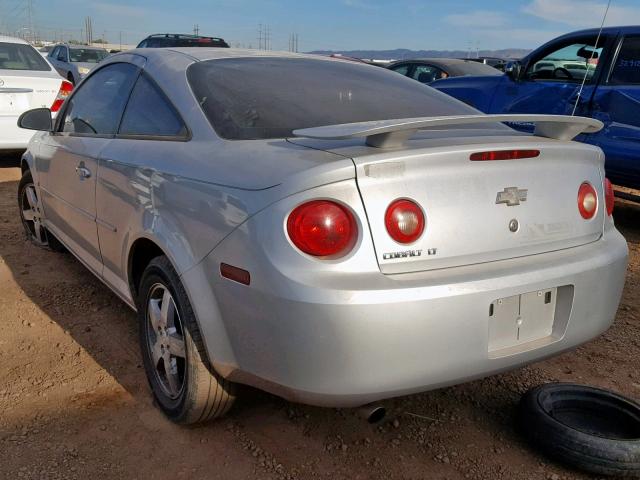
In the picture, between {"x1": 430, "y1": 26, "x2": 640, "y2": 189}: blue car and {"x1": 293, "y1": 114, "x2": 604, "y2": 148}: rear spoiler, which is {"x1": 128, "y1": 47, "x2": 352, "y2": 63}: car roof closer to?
{"x1": 293, "y1": 114, "x2": 604, "y2": 148}: rear spoiler

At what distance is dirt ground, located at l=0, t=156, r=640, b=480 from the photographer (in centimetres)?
228

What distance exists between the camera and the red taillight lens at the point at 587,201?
2.34 metres

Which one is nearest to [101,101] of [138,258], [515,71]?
[138,258]

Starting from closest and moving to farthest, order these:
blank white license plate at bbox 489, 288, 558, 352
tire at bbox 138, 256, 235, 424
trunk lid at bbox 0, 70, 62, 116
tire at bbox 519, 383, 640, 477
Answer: blank white license plate at bbox 489, 288, 558, 352 → tire at bbox 519, 383, 640, 477 → tire at bbox 138, 256, 235, 424 → trunk lid at bbox 0, 70, 62, 116

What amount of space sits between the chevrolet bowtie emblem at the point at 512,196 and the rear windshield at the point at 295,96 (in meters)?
0.79

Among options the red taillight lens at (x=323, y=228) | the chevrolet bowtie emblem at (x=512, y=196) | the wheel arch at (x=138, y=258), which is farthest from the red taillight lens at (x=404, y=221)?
the wheel arch at (x=138, y=258)

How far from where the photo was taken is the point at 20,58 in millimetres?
8219

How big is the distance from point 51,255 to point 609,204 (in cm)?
385

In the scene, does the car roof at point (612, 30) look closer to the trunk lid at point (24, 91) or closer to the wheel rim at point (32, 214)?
the wheel rim at point (32, 214)

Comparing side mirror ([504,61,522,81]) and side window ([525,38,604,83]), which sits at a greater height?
side window ([525,38,604,83])

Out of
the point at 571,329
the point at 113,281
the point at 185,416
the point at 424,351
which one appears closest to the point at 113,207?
the point at 113,281

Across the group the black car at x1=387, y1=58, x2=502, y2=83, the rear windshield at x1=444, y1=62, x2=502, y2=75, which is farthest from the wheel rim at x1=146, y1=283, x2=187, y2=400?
the rear windshield at x1=444, y1=62, x2=502, y2=75

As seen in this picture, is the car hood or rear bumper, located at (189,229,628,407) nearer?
rear bumper, located at (189,229,628,407)

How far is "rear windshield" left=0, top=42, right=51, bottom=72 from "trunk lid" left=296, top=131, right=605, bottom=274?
24.1 feet
